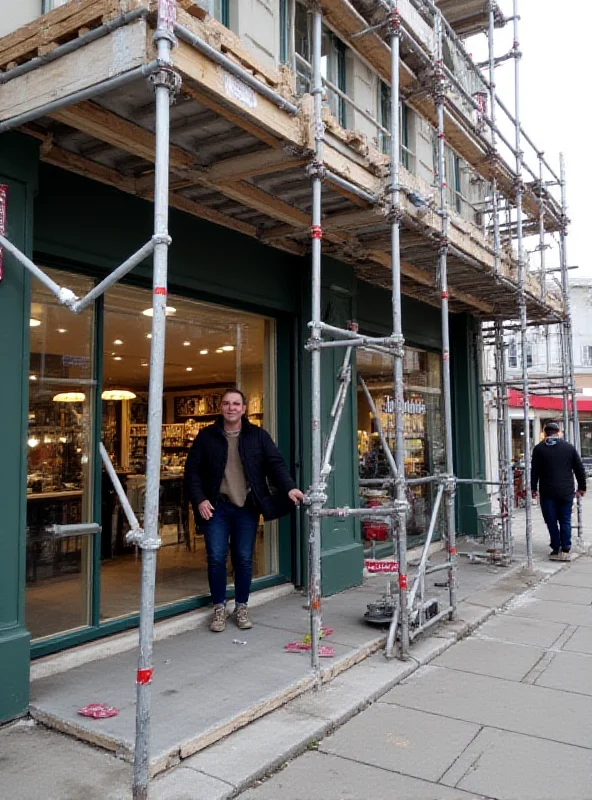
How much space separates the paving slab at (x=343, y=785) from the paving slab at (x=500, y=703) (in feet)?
2.93

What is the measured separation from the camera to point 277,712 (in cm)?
411

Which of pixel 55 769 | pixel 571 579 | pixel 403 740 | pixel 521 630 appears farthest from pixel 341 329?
pixel 571 579

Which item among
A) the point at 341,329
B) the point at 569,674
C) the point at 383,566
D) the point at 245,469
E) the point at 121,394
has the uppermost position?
the point at 341,329

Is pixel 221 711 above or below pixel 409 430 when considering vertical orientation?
below

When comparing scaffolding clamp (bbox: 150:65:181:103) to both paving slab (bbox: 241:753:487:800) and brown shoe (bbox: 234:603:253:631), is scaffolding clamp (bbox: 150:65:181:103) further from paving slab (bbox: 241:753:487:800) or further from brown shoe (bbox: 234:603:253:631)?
brown shoe (bbox: 234:603:253:631)

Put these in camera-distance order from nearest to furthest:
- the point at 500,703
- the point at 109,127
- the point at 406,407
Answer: the point at 109,127
the point at 500,703
the point at 406,407

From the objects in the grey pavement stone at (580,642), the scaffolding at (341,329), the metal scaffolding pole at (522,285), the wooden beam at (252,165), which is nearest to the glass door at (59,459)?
the scaffolding at (341,329)

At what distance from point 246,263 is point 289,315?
0.93 m

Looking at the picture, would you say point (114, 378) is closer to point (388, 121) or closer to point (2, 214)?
point (2, 214)

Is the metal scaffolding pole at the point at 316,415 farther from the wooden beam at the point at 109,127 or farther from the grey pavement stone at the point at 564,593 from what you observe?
the grey pavement stone at the point at 564,593

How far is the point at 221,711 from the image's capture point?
12.9ft

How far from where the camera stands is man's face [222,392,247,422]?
18.5 feet

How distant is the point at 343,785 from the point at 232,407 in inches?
121

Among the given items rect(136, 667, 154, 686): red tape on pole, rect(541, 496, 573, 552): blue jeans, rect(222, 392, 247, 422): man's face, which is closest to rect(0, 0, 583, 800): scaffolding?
rect(136, 667, 154, 686): red tape on pole
